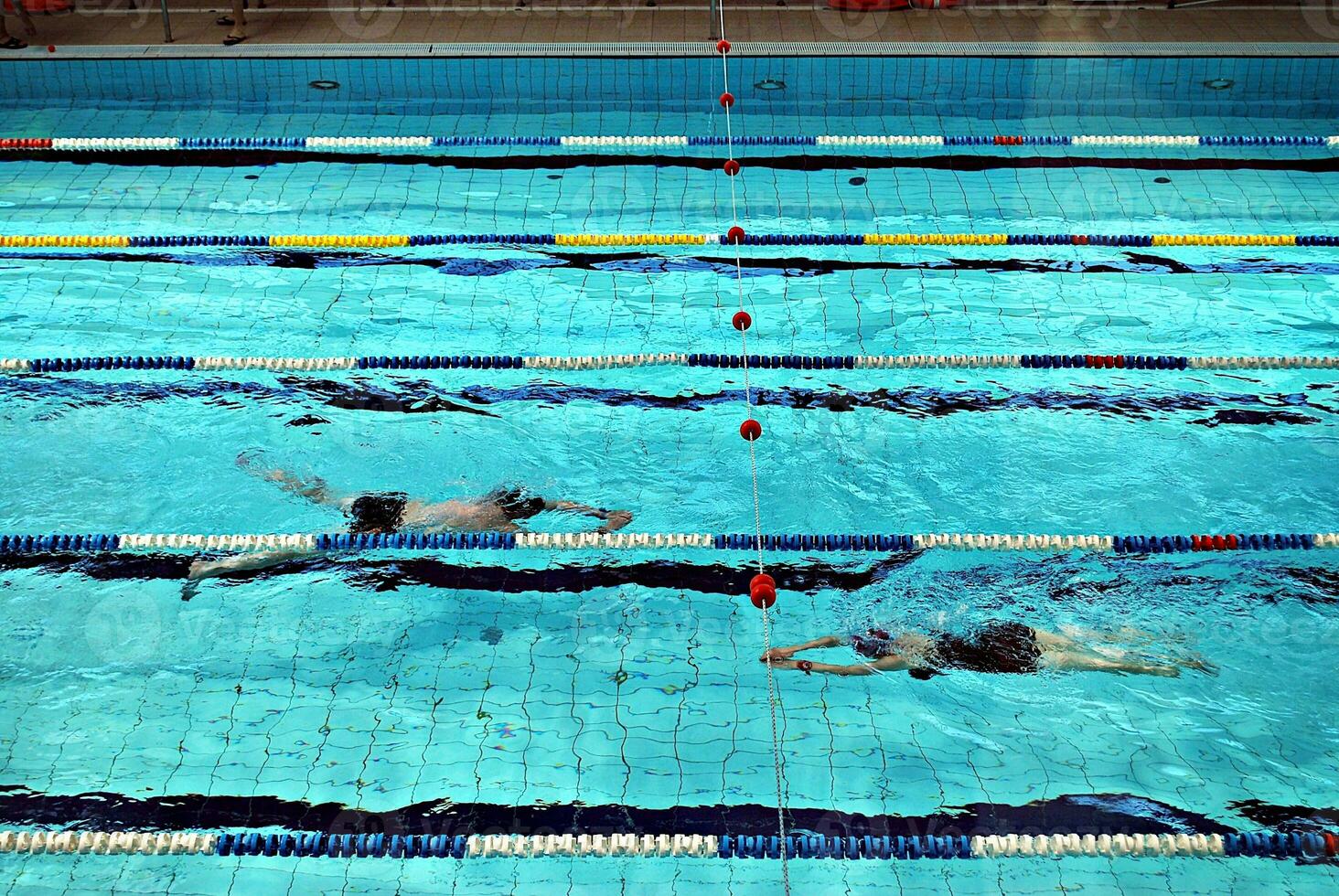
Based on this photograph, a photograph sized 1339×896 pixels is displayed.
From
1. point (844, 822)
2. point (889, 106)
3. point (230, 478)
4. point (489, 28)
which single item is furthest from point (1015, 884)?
point (489, 28)

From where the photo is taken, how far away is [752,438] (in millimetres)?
3988

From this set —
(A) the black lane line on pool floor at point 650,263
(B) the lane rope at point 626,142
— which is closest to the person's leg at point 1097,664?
(A) the black lane line on pool floor at point 650,263

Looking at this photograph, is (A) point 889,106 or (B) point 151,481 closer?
(B) point 151,481

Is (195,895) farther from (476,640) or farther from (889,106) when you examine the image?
(889,106)

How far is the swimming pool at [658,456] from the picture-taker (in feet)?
10.2

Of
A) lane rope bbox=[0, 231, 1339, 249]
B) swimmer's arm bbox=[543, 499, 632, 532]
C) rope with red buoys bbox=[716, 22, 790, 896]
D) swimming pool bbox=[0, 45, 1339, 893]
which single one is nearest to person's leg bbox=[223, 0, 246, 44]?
swimming pool bbox=[0, 45, 1339, 893]

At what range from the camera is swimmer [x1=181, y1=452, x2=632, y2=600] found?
384 centimetres

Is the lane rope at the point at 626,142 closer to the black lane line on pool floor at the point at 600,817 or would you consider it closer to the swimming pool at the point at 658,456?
the swimming pool at the point at 658,456

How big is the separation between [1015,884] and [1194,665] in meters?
0.98

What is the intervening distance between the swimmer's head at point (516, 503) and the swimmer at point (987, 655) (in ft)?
3.01

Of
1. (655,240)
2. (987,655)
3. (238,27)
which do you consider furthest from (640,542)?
(238,27)

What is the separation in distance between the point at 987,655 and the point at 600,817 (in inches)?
46.1

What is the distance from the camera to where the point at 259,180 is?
6.12 meters

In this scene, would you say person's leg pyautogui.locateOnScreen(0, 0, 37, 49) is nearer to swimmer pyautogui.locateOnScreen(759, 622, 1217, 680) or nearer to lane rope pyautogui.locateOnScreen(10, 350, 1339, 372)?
lane rope pyautogui.locateOnScreen(10, 350, 1339, 372)
